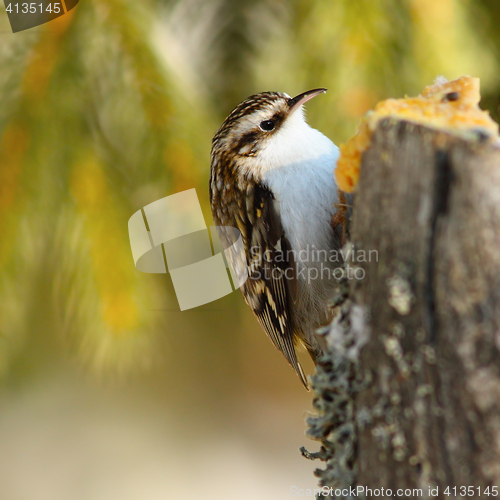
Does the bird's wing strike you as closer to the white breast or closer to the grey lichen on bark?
the white breast

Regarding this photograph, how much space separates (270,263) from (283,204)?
0.19m

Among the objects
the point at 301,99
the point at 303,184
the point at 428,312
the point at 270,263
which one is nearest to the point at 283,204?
the point at 303,184

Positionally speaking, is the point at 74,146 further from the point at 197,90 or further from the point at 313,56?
the point at 313,56

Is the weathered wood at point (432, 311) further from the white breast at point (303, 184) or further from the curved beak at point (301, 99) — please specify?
the curved beak at point (301, 99)

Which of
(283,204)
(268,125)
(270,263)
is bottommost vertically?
(270,263)

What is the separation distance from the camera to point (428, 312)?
547 millimetres

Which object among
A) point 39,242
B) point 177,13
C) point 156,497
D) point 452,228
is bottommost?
point 156,497

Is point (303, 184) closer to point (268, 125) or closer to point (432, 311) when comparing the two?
point (268, 125)

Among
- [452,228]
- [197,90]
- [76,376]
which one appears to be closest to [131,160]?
[197,90]

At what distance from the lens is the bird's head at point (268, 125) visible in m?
1.34

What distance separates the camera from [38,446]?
3080 millimetres

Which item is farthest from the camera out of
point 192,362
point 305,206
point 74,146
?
point 192,362

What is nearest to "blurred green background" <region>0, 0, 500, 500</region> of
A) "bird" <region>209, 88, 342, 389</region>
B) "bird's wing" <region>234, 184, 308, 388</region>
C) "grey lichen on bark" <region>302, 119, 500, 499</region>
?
"bird" <region>209, 88, 342, 389</region>

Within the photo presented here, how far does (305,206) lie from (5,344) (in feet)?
3.92
